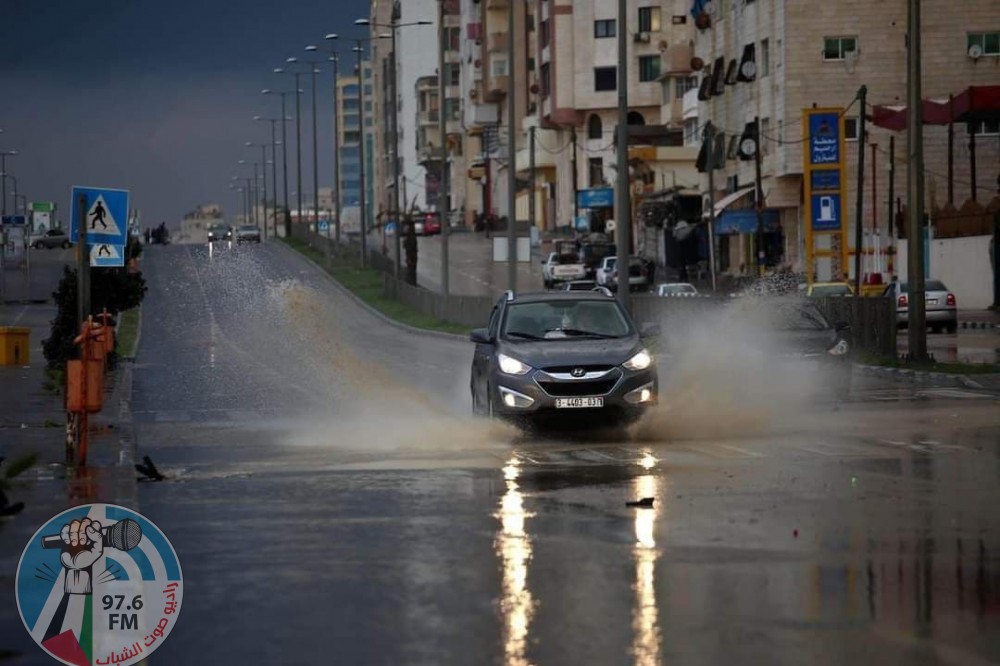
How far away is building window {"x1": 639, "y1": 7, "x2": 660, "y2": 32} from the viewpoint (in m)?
124

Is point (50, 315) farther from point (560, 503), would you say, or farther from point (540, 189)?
point (540, 189)

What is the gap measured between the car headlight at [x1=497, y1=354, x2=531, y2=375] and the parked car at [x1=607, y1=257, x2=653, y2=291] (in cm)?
6284

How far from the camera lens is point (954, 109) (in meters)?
72.0

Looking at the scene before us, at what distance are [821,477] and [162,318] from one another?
56472 millimetres

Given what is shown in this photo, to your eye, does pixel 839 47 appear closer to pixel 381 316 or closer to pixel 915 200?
pixel 381 316

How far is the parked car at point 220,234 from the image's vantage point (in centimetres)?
14575

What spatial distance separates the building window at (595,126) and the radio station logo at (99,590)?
387ft

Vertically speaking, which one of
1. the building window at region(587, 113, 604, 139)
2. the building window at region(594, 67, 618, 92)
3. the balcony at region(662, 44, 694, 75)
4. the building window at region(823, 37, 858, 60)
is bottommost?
the building window at region(823, 37, 858, 60)

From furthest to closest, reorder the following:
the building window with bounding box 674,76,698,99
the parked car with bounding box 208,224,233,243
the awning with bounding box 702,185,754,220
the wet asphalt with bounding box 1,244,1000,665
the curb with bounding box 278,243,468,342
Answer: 1. the parked car with bounding box 208,224,233,243
2. the building window with bounding box 674,76,698,99
3. the awning with bounding box 702,185,754,220
4. the curb with bounding box 278,243,468,342
5. the wet asphalt with bounding box 1,244,1000,665

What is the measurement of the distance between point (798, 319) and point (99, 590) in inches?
814

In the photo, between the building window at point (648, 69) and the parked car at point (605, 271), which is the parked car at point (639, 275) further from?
the building window at point (648, 69)

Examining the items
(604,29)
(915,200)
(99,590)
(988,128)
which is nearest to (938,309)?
(915,200)

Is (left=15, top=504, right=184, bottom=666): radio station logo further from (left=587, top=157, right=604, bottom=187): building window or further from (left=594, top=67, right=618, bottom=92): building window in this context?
(left=587, top=157, right=604, bottom=187): building window

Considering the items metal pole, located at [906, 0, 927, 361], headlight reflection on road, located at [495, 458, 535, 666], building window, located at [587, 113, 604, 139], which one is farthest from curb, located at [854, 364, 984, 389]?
building window, located at [587, 113, 604, 139]
